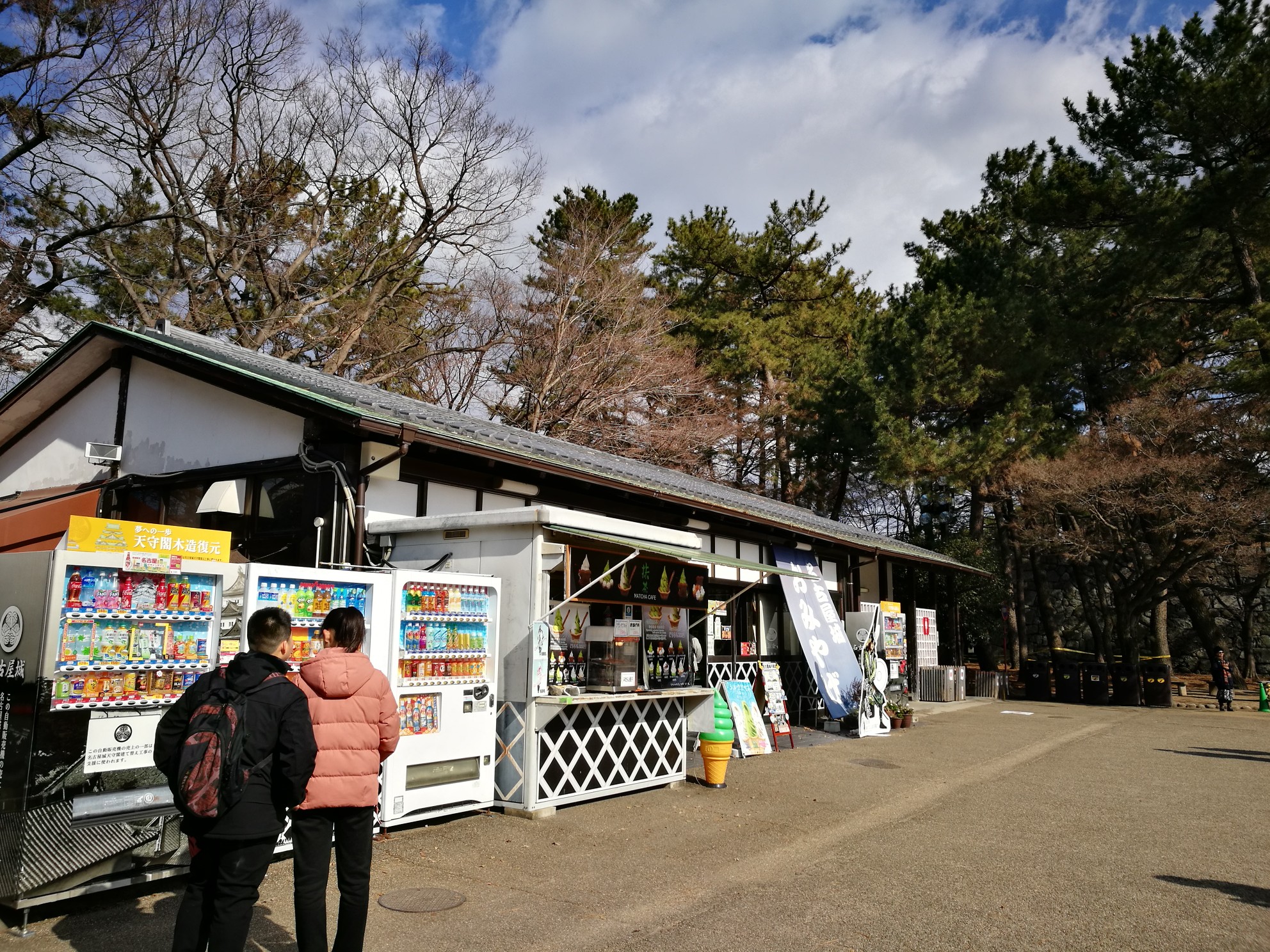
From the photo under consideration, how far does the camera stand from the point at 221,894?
346 centimetres

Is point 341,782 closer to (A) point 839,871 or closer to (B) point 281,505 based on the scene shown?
(A) point 839,871

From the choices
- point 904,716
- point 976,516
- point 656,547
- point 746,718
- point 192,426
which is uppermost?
point 976,516

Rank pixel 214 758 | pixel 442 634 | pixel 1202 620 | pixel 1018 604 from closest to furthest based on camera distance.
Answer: pixel 214 758, pixel 442 634, pixel 1202 620, pixel 1018 604

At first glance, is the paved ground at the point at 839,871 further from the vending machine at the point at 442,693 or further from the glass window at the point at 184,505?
the glass window at the point at 184,505

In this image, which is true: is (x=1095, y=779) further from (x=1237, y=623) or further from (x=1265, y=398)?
(x=1237, y=623)

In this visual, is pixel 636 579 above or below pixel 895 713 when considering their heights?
above

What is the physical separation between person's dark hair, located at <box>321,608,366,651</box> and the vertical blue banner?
950 cm

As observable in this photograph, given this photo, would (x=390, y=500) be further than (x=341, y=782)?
Yes

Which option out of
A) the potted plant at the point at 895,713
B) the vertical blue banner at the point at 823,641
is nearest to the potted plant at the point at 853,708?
the vertical blue banner at the point at 823,641

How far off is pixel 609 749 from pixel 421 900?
3.09 metres

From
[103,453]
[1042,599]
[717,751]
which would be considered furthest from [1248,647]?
[103,453]

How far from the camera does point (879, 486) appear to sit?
3094 centimetres

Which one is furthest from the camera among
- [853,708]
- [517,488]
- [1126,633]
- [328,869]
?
[1126,633]

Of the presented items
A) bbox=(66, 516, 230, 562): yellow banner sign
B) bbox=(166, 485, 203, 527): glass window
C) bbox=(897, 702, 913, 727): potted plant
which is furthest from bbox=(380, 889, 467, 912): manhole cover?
bbox=(897, 702, 913, 727): potted plant
